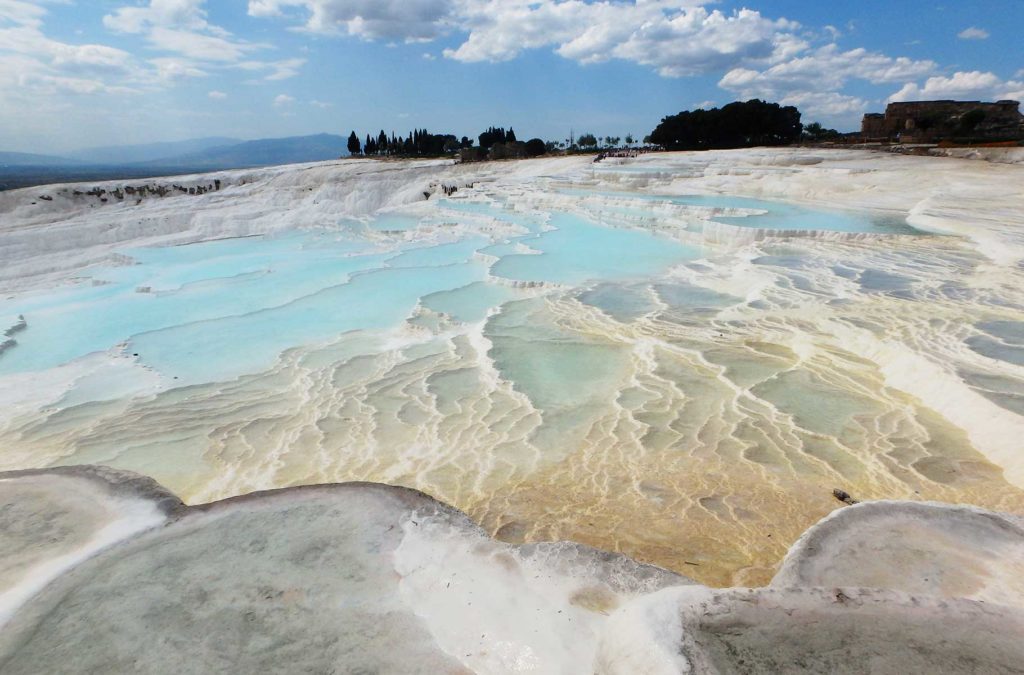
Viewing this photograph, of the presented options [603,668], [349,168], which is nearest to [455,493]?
[603,668]

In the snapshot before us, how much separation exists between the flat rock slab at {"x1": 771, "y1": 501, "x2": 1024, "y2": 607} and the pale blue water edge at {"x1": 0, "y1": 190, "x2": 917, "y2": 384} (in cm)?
472

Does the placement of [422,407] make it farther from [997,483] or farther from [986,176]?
[986,176]

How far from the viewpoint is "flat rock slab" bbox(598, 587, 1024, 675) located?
78.2 inches

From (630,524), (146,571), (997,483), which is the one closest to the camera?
(146,571)

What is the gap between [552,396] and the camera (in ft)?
17.7

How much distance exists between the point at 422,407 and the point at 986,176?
19049mm

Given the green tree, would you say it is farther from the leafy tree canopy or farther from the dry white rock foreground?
the dry white rock foreground

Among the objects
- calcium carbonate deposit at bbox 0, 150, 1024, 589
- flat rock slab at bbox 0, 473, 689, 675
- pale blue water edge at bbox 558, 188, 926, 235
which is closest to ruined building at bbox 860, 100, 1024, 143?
pale blue water edge at bbox 558, 188, 926, 235

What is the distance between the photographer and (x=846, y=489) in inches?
145

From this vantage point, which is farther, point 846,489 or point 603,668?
point 846,489

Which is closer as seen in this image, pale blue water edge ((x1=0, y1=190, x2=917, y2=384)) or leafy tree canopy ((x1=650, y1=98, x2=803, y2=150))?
pale blue water edge ((x1=0, y1=190, x2=917, y2=384))

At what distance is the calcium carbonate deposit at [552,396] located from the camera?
110 inches

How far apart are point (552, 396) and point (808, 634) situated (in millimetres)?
3399

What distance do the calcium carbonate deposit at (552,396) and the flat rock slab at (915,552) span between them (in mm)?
50
